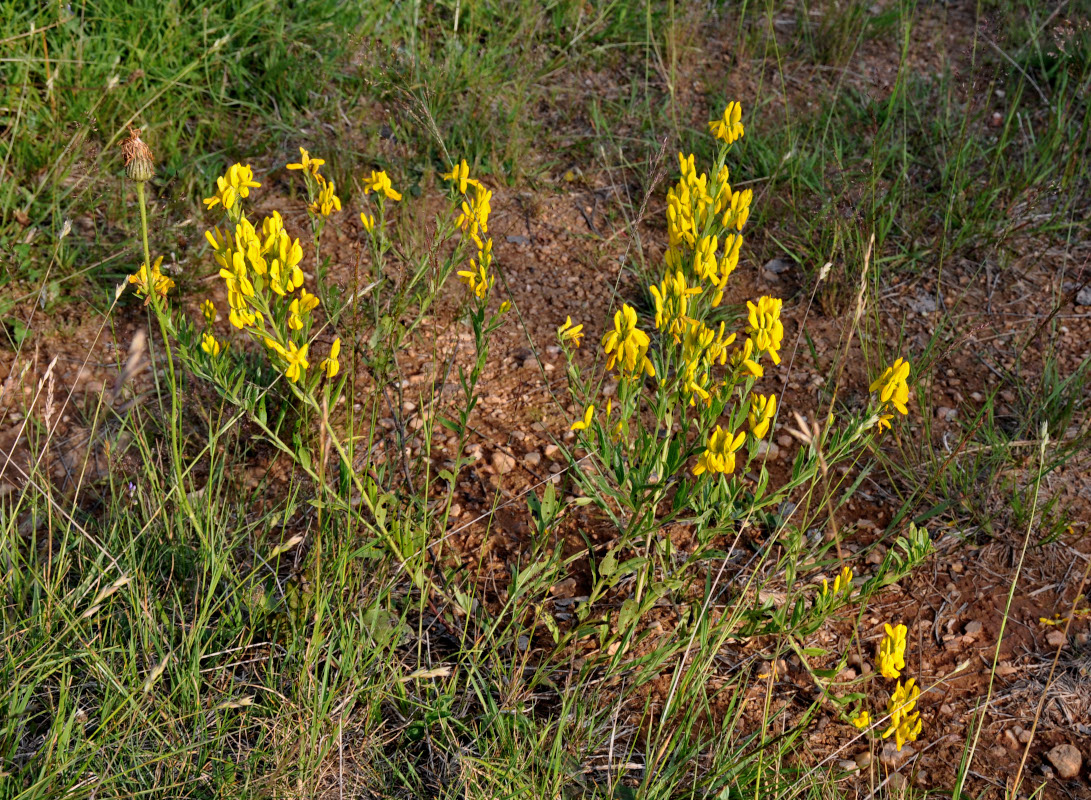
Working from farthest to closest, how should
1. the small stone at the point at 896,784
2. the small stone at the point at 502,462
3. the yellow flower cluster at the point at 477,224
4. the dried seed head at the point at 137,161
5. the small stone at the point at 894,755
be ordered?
the small stone at the point at 502,462 → the yellow flower cluster at the point at 477,224 → the small stone at the point at 894,755 → the small stone at the point at 896,784 → the dried seed head at the point at 137,161

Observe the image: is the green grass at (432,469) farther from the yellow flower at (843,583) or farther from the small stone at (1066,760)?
the small stone at (1066,760)

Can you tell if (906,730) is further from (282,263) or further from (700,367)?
(282,263)

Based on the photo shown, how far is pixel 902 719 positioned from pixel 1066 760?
354 mm

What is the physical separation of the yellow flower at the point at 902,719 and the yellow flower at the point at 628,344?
839 millimetres

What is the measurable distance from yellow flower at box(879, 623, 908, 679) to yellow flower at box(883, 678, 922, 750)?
4cm

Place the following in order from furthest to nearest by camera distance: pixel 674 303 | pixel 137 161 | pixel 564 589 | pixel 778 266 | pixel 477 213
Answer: pixel 778 266
pixel 564 589
pixel 477 213
pixel 674 303
pixel 137 161

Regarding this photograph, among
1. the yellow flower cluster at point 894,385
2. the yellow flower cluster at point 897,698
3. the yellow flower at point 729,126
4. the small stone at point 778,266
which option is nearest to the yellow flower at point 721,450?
the yellow flower cluster at point 894,385

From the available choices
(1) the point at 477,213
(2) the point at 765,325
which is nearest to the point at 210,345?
(1) the point at 477,213

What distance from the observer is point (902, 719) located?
1949 millimetres

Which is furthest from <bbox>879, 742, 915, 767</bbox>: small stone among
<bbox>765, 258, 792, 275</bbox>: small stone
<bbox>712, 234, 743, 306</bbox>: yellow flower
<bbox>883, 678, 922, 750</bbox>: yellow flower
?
<bbox>765, 258, 792, 275</bbox>: small stone

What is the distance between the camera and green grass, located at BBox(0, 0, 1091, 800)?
1.81 meters

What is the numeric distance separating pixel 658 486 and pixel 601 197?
74.2 inches

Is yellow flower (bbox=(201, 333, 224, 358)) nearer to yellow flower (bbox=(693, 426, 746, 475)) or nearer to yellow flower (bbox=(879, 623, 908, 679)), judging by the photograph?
yellow flower (bbox=(693, 426, 746, 475))

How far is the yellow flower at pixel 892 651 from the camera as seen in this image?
193 cm
